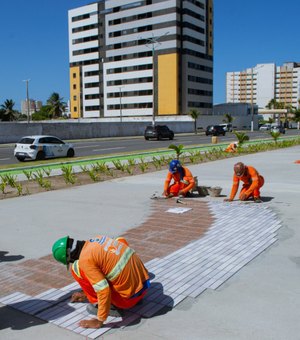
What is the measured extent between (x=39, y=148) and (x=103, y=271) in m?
18.5

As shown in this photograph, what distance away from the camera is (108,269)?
381 centimetres

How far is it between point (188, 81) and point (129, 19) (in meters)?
20.3

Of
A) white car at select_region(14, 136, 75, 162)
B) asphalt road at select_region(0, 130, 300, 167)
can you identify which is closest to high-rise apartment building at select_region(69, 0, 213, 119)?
asphalt road at select_region(0, 130, 300, 167)

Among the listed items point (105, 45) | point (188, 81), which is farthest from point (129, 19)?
point (188, 81)

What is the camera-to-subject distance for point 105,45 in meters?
101

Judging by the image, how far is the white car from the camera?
69.5 feet

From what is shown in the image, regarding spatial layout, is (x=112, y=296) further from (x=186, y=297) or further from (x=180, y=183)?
(x=180, y=183)

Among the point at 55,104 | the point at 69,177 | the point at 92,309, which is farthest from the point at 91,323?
the point at 55,104

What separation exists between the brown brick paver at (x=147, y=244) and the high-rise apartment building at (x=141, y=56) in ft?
248

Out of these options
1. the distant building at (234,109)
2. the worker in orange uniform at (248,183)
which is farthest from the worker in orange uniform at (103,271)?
the distant building at (234,109)

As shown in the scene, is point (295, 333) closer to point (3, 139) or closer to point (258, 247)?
point (258, 247)

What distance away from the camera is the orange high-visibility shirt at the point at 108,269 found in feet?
12.2

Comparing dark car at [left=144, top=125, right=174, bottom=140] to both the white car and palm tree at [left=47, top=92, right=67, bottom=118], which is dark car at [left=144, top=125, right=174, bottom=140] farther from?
palm tree at [left=47, top=92, right=67, bottom=118]

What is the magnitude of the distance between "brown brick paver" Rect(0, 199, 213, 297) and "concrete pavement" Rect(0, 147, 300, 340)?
0.58 feet
